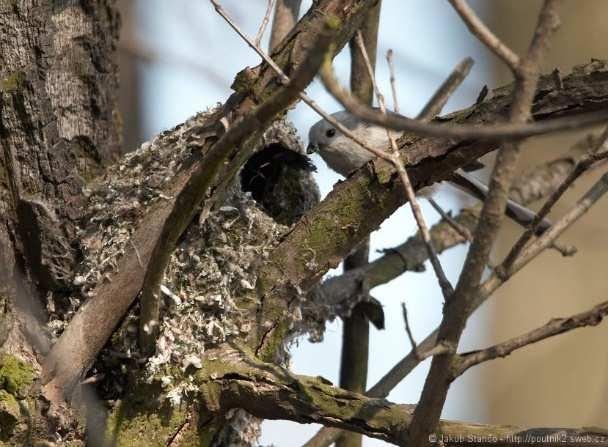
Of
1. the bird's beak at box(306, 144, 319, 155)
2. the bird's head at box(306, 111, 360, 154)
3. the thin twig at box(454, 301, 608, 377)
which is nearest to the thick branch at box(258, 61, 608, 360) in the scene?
the thin twig at box(454, 301, 608, 377)

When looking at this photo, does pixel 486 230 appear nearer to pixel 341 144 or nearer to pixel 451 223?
pixel 451 223

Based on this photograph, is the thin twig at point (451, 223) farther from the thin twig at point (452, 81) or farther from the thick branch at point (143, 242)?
the thin twig at point (452, 81)

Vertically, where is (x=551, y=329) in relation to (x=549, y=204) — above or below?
below

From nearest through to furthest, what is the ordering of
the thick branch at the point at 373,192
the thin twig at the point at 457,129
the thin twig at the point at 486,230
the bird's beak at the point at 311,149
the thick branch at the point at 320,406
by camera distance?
the thin twig at the point at 457,129
the thin twig at the point at 486,230
the thick branch at the point at 320,406
the thick branch at the point at 373,192
the bird's beak at the point at 311,149

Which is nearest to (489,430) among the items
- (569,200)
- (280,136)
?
(280,136)

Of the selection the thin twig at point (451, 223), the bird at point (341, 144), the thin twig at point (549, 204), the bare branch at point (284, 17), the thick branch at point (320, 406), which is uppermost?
the bird at point (341, 144)

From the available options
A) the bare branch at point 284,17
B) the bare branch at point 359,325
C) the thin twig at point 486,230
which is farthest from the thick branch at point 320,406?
the bare branch at point 284,17

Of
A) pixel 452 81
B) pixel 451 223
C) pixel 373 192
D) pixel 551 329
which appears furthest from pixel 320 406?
pixel 451 223

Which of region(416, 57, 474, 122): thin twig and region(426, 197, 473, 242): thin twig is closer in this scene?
region(416, 57, 474, 122): thin twig

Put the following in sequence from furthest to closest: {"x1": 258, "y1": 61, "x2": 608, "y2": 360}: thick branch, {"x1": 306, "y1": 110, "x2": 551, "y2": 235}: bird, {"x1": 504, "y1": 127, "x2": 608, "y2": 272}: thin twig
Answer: {"x1": 306, "y1": 110, "x2": 551, "y2": 235}: bird
{"x1": 258, "y1": 61, "x2": 608, "y2": 360}: thick branch
{"x1": 504, "y1": 127, "x2": 608, "y2": 272}: thin twig

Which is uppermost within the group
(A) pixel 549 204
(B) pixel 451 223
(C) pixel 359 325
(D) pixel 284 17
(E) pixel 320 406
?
(D) pixel 284 17

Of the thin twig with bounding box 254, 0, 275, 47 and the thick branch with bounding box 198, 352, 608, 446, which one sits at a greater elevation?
the thin twig with bounding box 254, 0, 275, 47

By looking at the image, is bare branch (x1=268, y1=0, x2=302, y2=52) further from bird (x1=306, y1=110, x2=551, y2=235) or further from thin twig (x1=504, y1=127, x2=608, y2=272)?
thin twig (x1=504, y1=127, x2=608, y2=272)

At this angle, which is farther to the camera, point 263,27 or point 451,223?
point 451,223
